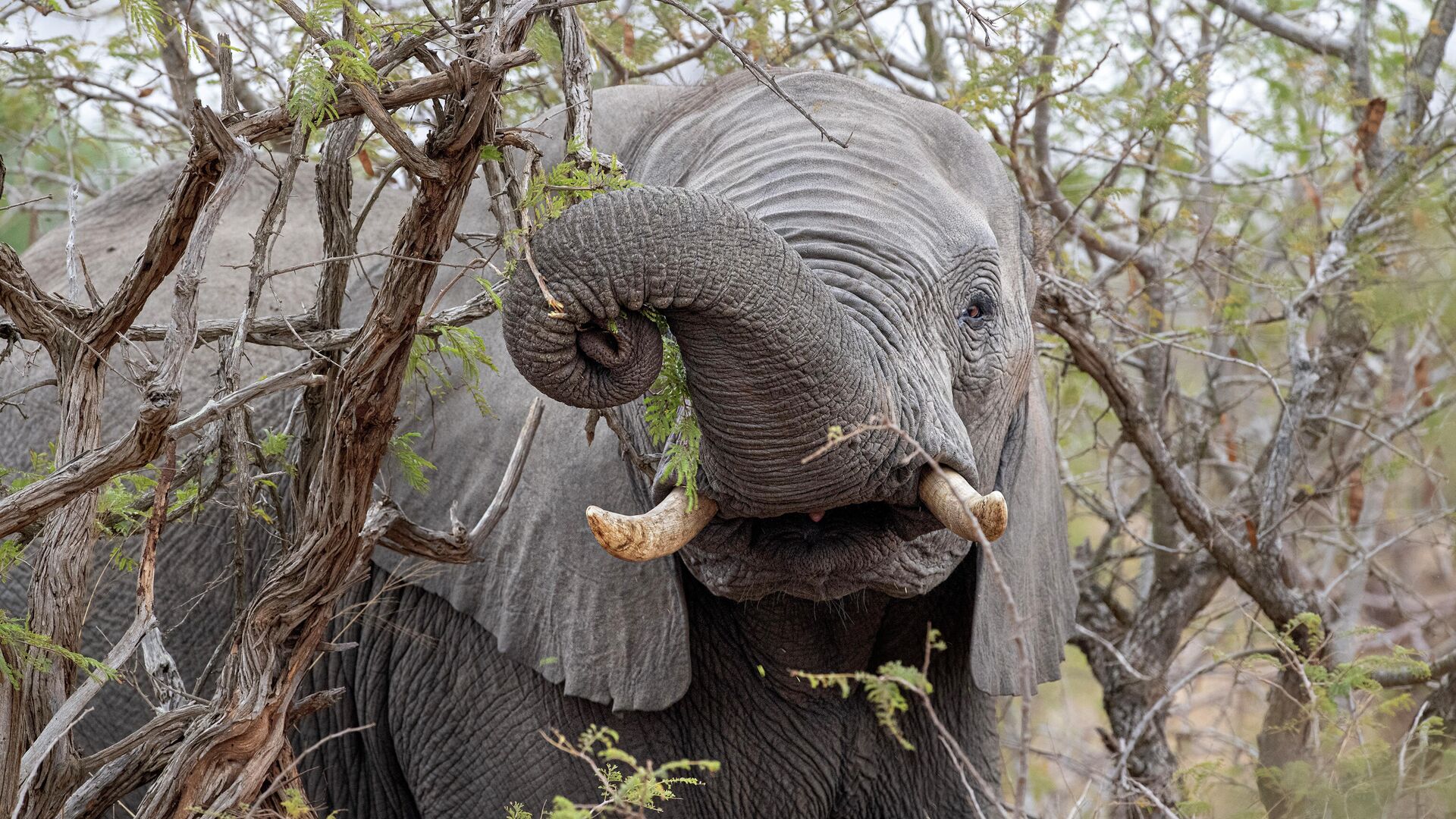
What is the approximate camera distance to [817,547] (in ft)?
9.11

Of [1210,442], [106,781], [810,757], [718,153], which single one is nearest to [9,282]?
[106,781]

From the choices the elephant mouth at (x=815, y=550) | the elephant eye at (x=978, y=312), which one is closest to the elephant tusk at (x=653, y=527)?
the elephant mouth at (x=815, y=550)

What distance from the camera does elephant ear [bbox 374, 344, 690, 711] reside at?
121 inches

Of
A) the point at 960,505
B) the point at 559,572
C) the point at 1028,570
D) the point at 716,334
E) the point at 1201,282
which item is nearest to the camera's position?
the point at 716,334

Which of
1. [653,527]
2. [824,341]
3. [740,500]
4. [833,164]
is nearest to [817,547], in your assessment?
[740,500]

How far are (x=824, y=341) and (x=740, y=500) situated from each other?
13.9 inches

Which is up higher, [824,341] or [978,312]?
[978,312]

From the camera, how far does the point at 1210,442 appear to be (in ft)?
18.7

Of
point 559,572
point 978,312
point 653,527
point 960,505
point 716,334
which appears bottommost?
point 559,572

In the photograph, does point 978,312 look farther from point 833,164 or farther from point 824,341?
point 824,341

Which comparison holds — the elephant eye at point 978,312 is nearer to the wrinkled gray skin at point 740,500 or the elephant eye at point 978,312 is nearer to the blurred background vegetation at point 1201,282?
the wrinkled gray skin at point 740,500

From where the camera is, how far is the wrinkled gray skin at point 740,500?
229cm

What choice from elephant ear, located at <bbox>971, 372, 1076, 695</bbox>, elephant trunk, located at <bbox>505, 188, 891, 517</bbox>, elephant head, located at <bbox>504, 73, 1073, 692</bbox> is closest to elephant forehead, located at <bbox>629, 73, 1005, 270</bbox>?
elephant head, located at <bbox>504, 73, 1073, 692</bbox>

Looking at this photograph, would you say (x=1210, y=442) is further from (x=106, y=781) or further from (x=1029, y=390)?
(x=106, y=781)
